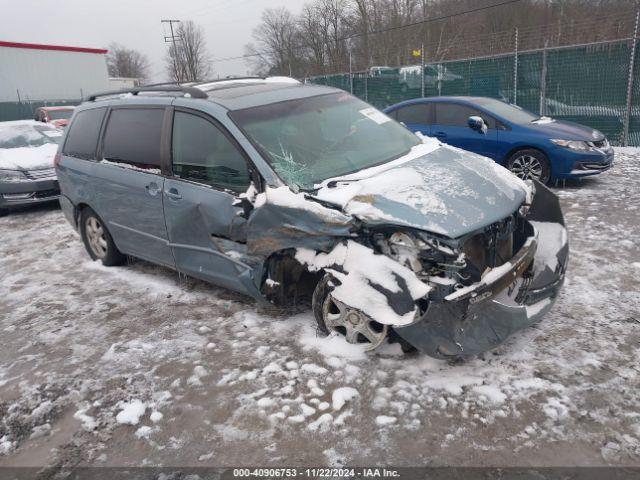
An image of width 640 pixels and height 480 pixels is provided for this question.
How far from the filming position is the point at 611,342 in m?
3.43

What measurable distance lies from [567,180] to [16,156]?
944 cm

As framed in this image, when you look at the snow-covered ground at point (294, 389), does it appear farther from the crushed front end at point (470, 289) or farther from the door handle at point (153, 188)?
the door handle at point (153, 188)

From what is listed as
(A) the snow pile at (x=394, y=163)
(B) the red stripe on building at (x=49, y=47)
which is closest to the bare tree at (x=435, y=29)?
(A) the snow pile at (x=394, y=163)

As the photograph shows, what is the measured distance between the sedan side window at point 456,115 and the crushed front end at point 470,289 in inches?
199

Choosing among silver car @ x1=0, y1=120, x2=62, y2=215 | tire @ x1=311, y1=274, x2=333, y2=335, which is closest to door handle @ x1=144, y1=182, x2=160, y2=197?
tire @ x1=311, y1=274, x2=333, y2=335

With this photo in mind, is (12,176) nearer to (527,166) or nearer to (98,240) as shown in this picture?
(98,240)

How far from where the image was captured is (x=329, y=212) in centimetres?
327

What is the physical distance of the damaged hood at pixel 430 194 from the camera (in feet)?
10.1

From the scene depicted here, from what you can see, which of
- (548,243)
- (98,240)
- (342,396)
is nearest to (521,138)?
(548,243)

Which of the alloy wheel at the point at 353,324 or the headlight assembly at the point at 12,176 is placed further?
the headlight assembly at the point at 12,176

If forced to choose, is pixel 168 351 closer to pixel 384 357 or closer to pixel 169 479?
pixel 169 479

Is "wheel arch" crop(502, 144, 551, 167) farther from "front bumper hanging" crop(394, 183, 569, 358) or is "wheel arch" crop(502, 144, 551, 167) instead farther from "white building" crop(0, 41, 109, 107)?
"white building" crop(0, 41, 109, 107)

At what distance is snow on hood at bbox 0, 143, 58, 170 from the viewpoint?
8.50 metres

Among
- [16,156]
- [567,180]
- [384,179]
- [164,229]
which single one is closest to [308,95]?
[384,179]
